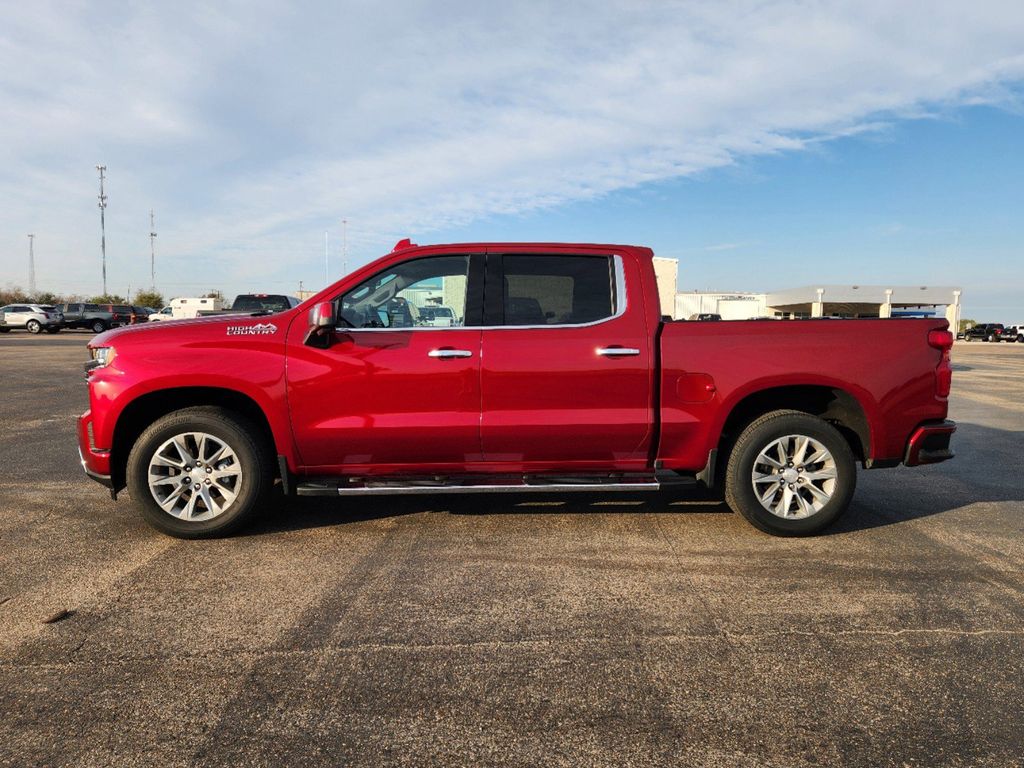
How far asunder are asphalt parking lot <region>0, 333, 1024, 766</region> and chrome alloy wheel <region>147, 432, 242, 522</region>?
244 millimetres

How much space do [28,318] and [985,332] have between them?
70.8m

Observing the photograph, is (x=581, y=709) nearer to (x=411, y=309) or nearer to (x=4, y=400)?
(x=411, y=309)

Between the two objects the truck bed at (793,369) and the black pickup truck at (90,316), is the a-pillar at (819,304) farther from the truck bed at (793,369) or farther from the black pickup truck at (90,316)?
the truck bed at (793,369)

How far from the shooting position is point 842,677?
272 cm

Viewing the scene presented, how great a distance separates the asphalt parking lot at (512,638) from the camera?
91.5 inches

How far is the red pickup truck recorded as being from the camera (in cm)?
431

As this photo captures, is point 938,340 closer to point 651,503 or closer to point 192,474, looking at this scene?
point 651,503

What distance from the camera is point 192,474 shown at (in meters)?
4.35

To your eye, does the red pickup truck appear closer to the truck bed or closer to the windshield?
the truck bed

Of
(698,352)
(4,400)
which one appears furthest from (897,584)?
(4,400)

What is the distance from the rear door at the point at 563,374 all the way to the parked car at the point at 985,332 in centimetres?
6419

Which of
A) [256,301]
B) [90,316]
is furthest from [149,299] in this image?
[256,301]

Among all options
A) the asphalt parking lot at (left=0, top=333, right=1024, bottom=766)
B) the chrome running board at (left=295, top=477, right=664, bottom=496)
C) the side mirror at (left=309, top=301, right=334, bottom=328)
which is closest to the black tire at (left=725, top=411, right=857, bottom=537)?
the asphalt parking lot at (left=0, top=333, right=1024, bottom=766)

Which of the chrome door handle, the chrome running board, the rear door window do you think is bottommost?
the chrome running board
